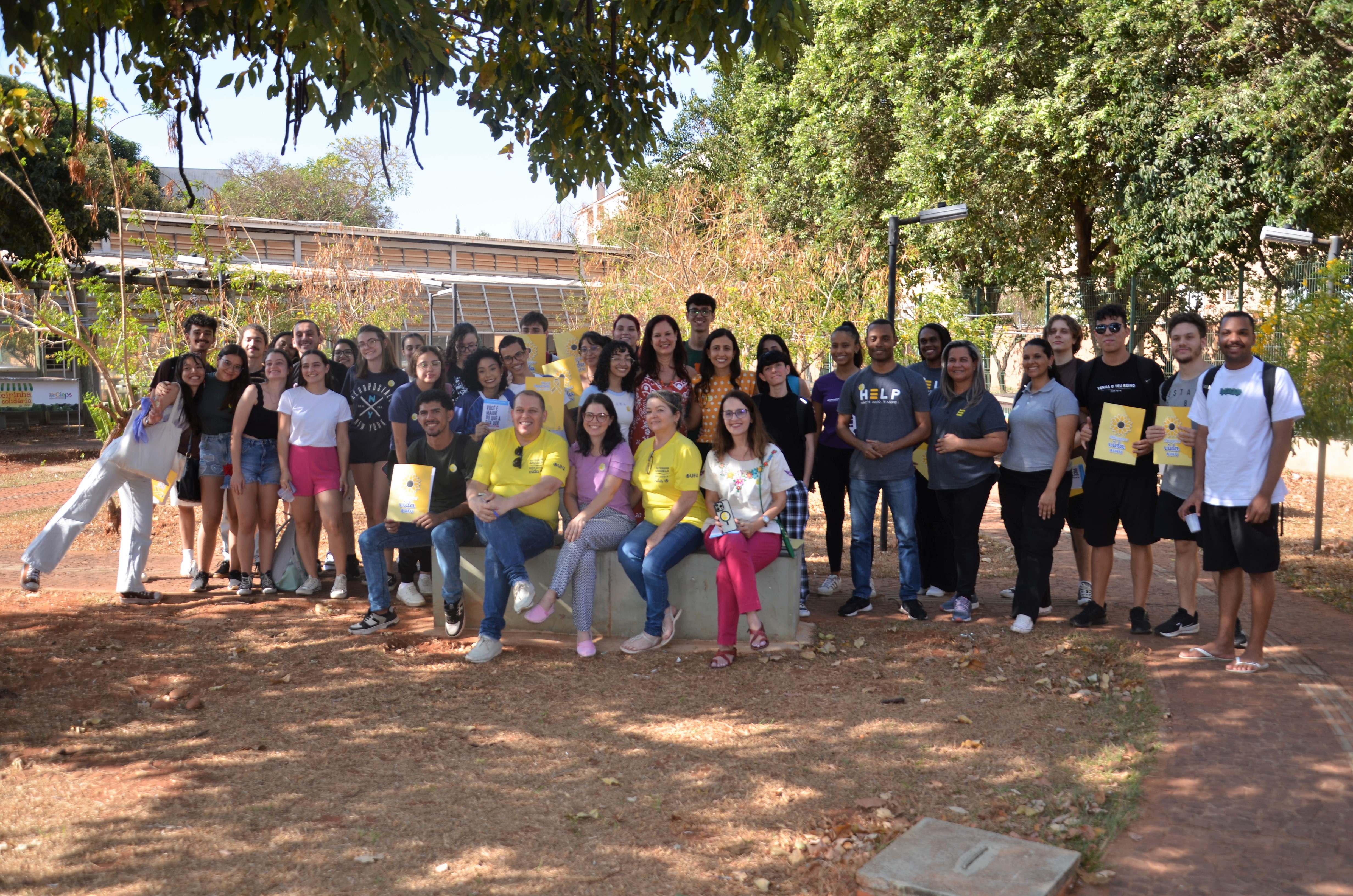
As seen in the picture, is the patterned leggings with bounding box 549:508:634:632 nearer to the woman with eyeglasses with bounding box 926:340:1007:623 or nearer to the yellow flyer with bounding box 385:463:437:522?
the yellow flyer with bounding box 385:463:437:522

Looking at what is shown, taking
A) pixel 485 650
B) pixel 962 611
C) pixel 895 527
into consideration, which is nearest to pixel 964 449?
pixel 895 527

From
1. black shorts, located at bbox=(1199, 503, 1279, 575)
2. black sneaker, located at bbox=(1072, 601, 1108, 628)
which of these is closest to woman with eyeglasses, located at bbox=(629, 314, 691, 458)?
black sneaker, located at bbox=(1072, 601, 1108, 628)

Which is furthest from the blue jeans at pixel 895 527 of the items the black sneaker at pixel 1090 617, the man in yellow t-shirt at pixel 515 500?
the man in yellow t-shirt at pixel 515 500

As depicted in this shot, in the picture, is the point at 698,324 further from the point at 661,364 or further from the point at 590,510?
the point at 590,510

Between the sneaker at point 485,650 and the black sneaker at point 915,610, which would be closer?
the sneaker at point 485,650

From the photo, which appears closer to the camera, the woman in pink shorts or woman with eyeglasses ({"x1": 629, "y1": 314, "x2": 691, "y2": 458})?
woman with eyeglasses ({"x1": 629, "y1": 314, "x2": 691, "y2": 458})

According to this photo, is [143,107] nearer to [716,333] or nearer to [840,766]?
[716,333]

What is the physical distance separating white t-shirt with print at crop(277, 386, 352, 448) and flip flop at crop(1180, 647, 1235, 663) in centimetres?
555

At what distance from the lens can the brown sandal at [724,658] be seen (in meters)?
6.28

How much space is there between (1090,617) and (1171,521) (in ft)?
2.82

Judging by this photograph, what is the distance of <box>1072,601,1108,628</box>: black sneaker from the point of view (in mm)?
7004

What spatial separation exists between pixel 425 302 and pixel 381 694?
93.1 ft

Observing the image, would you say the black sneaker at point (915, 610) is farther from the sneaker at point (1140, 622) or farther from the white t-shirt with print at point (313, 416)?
the white t-shirt with print at point (313, 416)

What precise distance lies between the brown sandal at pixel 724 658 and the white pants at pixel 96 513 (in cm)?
424
